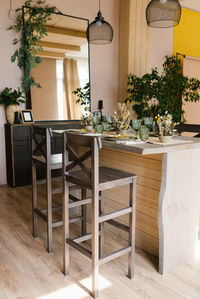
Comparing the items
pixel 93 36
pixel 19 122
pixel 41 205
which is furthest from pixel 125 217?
pixel 19 122

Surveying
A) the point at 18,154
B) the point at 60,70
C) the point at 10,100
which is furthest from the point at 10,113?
the point at 60,70

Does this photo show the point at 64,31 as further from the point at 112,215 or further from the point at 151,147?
the point at 112,215

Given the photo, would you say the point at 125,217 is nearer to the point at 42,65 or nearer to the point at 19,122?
the point at 19,122


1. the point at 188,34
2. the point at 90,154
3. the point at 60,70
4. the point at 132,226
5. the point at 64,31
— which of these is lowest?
the point at 132,226

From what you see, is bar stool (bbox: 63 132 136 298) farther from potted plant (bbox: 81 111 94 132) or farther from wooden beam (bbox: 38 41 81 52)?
wooden beam (bbox: 38 41 81 52)

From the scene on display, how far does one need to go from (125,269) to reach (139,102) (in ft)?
11.4

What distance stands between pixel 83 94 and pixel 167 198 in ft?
10.7

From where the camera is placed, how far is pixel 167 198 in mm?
1945

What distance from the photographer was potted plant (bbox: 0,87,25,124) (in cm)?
401

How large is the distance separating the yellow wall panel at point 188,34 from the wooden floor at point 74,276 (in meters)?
4.77

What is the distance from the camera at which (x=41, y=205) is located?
3.34m

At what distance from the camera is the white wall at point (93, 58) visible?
4066 mm

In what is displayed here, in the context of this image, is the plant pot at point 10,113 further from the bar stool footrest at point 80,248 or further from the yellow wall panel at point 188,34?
the yellow wall panel at point 188,34

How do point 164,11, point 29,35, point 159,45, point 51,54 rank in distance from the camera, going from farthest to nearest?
point 159,45 → point 51,54 → point 29,35 → point 164,11
